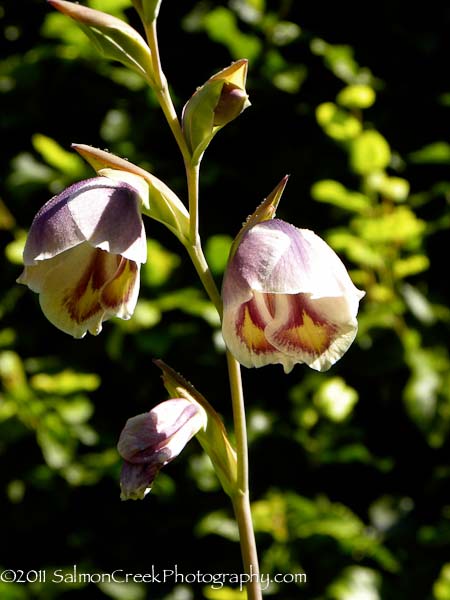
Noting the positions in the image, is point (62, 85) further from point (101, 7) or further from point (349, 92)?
point (349, 92)

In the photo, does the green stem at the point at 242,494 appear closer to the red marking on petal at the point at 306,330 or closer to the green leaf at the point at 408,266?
the red marking on petal at the point at 306,330

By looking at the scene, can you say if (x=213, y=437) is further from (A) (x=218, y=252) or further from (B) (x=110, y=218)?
(A) (x=218, y=252)

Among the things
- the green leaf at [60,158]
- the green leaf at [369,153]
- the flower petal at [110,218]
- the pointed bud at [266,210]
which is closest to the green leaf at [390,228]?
the green leaf at [369,153]

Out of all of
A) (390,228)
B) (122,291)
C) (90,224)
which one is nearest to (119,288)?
(122,291)

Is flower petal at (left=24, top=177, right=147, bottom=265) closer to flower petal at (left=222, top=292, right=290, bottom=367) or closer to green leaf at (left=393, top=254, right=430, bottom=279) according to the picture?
flower petal at (left=222, top=292, right=290, bottom=367)

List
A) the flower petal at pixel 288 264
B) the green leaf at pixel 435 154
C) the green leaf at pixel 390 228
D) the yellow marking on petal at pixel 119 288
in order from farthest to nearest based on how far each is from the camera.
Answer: the green leaf at pixel 435 154 → the green leaf at pixel 390 228 → the yellow marking on petal at pixel 119 288 → the flower petal at pixel 288 264

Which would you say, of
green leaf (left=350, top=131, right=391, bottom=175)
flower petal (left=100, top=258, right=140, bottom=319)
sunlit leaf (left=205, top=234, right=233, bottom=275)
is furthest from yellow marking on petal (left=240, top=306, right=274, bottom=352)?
green leaf (left=350, top=131, right=391, bottom=175)
